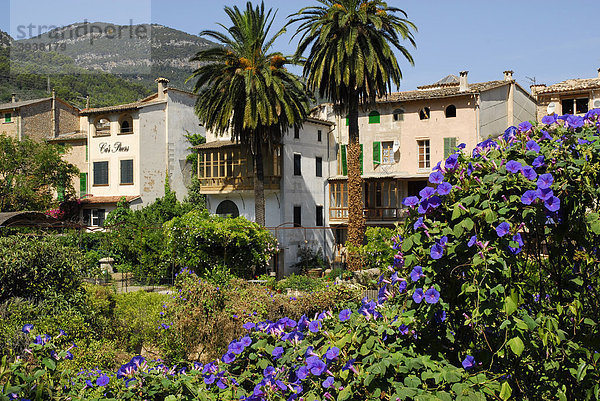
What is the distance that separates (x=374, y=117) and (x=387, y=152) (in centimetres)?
257

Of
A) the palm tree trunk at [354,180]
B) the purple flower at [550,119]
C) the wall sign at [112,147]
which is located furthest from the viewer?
the wall sign at [112,147]

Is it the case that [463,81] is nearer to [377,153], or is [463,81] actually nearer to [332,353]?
[377,153]

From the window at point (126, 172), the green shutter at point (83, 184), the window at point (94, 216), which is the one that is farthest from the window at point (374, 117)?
the green shutter at point (83, 184)

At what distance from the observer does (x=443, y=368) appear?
3.27m

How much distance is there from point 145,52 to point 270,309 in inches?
6920

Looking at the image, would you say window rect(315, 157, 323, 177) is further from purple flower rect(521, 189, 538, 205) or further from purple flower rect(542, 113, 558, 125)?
purple flower rect(521, 189, 538, 205)

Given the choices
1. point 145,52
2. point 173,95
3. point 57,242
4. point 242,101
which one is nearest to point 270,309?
point 57,242

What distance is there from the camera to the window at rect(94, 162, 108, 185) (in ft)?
124

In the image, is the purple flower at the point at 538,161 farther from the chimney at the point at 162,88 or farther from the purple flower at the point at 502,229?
the chimney at the point at 162,88

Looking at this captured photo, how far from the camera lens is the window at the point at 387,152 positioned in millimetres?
35656

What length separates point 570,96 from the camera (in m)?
37.6

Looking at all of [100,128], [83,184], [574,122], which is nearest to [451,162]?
[574,122]

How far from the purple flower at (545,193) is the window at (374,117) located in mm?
33734

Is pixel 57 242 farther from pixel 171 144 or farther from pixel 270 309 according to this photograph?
pixel 171 144
